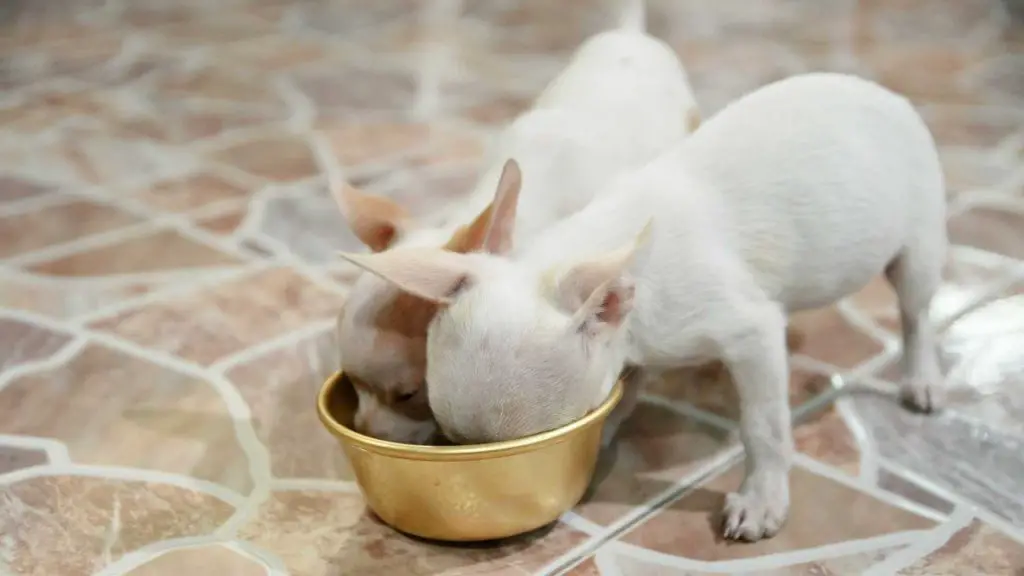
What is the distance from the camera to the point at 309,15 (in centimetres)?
577

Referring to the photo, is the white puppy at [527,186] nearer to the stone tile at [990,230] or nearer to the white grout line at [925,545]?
the white grout line at [925,545]

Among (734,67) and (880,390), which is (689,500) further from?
(734,67)

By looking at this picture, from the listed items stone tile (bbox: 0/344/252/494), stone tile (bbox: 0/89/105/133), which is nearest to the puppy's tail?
stone tile (bbox: 0/344/252/494)

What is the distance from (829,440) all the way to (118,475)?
1288 mm

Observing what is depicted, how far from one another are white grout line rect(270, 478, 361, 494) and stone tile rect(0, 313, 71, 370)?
74cm

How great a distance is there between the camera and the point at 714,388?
1.99 m

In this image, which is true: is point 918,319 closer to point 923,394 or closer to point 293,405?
point 923,394

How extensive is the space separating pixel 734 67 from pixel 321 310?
2.84 metres

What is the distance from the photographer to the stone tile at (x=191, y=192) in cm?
298

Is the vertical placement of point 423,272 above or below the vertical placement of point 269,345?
above

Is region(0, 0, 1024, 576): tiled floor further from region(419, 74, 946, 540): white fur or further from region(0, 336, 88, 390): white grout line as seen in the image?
region(419, 74, 946, 540): white fur

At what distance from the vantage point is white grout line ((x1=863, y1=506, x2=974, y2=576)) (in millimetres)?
1469

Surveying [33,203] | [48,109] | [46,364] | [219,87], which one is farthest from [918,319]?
[48,109]

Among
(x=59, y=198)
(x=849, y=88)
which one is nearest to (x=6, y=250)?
(x=59, y=198)
